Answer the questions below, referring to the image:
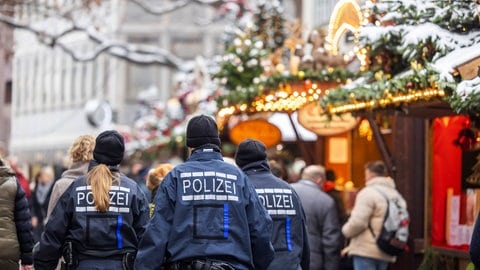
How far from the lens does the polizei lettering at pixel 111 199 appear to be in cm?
990

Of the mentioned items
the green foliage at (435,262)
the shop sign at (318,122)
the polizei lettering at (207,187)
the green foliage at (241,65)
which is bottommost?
the green foliage at (435,262)

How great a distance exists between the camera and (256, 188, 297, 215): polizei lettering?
418 inches

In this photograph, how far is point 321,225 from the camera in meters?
14.4

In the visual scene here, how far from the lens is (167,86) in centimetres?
6475

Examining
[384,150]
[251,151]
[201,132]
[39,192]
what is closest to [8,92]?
[39,192]

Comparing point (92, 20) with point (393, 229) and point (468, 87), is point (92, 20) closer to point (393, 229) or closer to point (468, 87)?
point (393, 229)

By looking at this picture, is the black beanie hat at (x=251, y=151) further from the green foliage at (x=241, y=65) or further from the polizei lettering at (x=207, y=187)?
the green foliage at (x=241, y=65)

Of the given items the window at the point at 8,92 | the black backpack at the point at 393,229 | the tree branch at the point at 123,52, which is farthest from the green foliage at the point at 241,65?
the window at the point at 8,92

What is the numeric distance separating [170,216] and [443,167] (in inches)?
327

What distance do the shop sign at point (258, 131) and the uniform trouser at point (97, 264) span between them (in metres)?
11.1

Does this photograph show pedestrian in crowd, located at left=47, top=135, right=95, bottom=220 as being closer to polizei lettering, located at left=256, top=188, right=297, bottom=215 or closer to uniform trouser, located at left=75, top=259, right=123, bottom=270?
uniform trouser, located at left=75, top=259, right=123, bottom=270

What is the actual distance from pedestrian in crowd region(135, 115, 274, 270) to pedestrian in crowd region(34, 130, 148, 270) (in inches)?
48.7

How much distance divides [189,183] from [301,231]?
2.27m

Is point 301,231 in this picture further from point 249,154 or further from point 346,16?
point 346,16
